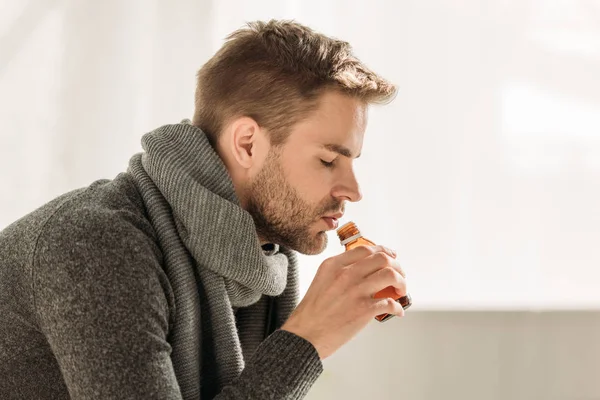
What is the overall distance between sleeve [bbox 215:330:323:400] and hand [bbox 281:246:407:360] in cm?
2

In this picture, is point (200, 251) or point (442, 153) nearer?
point (200, 251)

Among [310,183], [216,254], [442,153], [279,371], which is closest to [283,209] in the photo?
[310,183]

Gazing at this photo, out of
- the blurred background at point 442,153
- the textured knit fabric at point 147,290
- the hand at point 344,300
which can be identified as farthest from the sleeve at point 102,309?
the blurred background at point 442,153

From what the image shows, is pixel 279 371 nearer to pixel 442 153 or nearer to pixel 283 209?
pixel 283 209

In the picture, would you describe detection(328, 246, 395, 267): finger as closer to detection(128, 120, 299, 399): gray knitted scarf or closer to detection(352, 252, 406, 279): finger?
detection(352, 252, 406, 279): finger

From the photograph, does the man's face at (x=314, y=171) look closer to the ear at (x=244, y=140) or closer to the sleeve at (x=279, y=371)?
the ear at (x=244, y=140)

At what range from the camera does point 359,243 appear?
1.25 meters

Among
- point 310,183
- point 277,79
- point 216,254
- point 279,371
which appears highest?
point 277,79

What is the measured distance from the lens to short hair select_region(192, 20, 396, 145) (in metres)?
1.23

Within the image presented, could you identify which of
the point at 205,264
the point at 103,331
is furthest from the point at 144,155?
the point at 103,331

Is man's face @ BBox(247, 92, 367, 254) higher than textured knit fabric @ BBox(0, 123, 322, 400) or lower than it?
higher

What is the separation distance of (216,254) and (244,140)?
22 cm

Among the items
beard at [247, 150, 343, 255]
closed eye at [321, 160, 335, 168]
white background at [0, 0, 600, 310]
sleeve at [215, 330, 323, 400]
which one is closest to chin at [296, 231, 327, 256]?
beard at [247, 150, 343, 255]

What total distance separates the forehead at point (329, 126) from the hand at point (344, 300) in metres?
0.21
